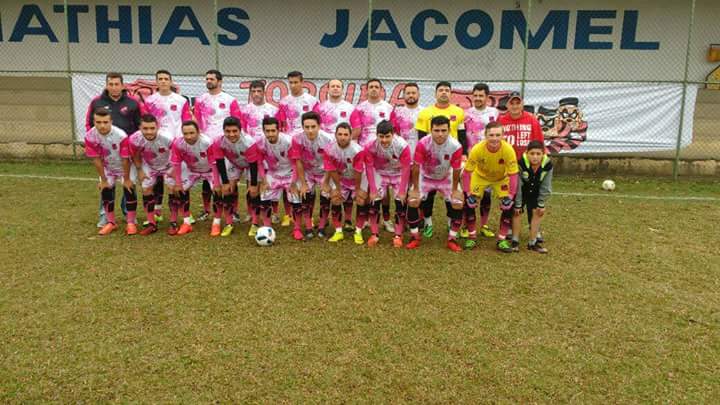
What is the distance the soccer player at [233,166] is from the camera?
20.6ft

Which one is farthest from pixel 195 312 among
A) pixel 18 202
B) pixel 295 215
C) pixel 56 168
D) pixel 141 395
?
pixel 56 168

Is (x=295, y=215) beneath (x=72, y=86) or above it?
beneath

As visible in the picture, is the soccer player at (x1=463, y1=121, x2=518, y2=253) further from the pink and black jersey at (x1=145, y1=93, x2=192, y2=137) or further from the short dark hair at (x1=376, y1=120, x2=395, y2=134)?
the pink and black jersey at (x1=145, y1=93, x2=192, y2=137)

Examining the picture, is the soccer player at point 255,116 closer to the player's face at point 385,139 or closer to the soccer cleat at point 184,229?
the soccer cleat at point 184,229

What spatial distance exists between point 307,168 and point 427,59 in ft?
19.0

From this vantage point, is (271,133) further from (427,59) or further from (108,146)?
(427,59)

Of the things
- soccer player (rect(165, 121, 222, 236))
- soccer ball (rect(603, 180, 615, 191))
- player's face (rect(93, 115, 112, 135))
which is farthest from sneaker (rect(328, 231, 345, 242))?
soccer ball (rect(603, 180, 615, 191))

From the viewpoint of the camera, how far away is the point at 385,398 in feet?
10.6

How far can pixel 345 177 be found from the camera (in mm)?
6285

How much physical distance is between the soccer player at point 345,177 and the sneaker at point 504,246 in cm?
135

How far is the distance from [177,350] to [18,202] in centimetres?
559

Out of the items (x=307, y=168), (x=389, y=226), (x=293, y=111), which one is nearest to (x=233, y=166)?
(x=307, y=168)

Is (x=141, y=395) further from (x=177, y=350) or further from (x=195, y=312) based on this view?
(x=195, y=312)

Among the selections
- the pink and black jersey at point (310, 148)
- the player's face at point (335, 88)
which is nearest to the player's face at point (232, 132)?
the pink and black jersey at point (310, 148)
